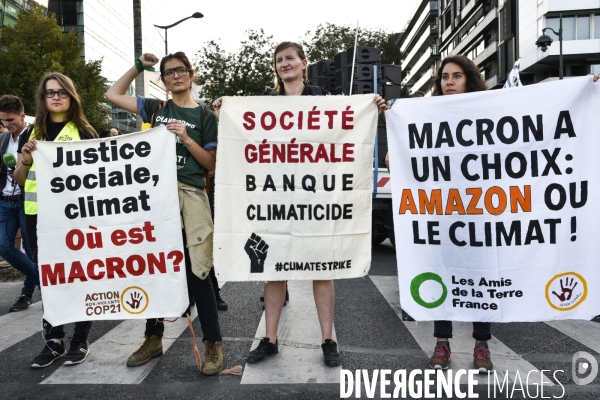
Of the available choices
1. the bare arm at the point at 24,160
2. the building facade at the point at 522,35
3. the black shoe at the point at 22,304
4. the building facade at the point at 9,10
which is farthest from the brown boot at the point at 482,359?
the building facade at the point at 9,10

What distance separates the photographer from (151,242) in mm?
3510

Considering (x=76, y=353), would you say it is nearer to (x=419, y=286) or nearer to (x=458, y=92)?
(x=419, y=286)

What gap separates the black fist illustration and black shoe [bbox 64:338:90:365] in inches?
53.2

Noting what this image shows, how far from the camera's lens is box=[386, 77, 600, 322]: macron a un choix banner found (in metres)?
3.29

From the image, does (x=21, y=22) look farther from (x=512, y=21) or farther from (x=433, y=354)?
(x=512, y=21)

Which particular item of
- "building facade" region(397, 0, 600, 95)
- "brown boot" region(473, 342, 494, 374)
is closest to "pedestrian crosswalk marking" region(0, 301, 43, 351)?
"brown boot" region(473, 342, 494, 374)

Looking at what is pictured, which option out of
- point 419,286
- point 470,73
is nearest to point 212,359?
point 419,286

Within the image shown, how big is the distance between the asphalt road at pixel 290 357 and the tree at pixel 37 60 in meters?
18.8

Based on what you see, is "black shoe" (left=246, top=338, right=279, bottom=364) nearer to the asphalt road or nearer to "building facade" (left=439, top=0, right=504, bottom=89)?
the asphalt road

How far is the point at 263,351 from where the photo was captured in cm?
358

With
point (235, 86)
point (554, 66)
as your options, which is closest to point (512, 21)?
point (554, 66)

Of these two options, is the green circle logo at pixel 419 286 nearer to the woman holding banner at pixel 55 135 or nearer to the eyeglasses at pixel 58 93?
the woman holding banner at pixel 55 135

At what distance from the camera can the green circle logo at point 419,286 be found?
3453mm

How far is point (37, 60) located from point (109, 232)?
21246mm
